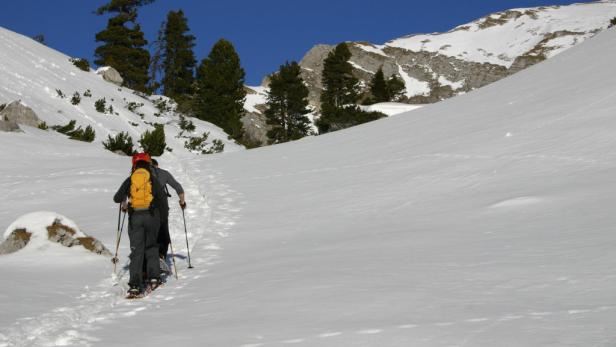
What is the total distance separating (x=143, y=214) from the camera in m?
6.96

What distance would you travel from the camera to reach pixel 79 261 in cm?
813

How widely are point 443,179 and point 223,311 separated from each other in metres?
7.70

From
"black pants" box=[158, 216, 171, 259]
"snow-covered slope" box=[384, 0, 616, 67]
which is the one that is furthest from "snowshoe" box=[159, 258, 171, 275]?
"snow-covered slope" box=[384, 0, 616, 67]

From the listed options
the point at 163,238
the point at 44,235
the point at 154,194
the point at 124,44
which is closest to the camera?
the point at 154,194

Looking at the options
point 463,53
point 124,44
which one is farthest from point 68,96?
point 463,53

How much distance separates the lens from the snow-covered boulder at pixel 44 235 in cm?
845

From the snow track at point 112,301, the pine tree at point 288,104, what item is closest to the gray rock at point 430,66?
the pine tree at point 288,104

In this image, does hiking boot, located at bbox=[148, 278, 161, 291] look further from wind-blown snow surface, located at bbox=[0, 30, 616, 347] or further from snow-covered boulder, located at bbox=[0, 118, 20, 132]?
snow-covered boulder, located at bbox=[0, 118, 20, 132]

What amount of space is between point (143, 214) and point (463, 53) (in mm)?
148650

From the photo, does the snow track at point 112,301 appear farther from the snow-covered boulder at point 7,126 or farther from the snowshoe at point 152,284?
the snow-covered boulder at point 7,126

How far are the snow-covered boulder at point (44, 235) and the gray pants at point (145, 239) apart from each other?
6.13 ft

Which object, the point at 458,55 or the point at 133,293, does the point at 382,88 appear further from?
the point at 458,55

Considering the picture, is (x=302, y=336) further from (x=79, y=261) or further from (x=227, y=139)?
(x=227, y=139)

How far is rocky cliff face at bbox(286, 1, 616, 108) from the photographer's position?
132 m
